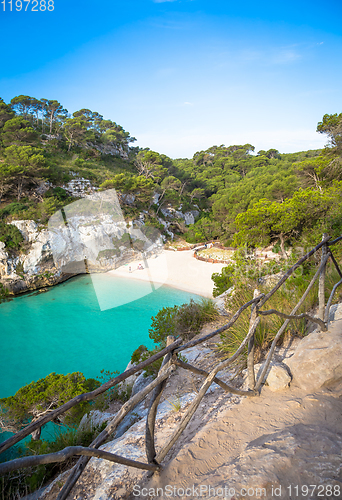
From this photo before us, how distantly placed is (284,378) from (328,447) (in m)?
0.65

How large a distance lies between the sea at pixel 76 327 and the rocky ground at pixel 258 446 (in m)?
6.14

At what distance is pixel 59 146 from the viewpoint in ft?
107

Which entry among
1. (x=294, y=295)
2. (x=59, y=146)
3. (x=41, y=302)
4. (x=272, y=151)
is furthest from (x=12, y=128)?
(x=272, y=151)

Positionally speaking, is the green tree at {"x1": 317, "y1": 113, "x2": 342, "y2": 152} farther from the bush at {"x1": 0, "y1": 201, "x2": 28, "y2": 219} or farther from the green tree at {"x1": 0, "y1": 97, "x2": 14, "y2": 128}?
the green tree at {"x1": 0, "y1": 97, "x2": 14, "y2": 128}

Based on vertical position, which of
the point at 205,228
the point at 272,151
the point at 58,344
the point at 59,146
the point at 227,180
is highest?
the point at 59,146

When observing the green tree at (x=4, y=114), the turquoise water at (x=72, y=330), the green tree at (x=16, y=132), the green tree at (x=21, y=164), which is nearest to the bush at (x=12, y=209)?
the green tree at (x=21, y=164)

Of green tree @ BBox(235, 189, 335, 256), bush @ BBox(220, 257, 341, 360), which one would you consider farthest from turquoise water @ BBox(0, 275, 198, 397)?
bush @ BBox(220, 257, 341, 360)

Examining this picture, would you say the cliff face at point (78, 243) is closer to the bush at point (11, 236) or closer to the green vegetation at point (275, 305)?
the bush at point (11, 236)

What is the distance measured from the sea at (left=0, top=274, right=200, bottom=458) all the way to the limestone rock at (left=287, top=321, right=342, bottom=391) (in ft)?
22.7

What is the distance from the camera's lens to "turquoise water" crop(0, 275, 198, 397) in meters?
8.33

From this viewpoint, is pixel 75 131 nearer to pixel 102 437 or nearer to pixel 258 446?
pixel 102 437

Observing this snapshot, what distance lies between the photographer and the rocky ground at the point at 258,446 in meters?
1.18

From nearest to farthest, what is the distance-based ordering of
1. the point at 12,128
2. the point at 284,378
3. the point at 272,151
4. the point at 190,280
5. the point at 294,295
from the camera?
the point at 284,378
the point at 294,295
the point at 190,280
the point at 12,128
the point at 272,151

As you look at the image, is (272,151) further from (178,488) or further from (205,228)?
(178,488)
